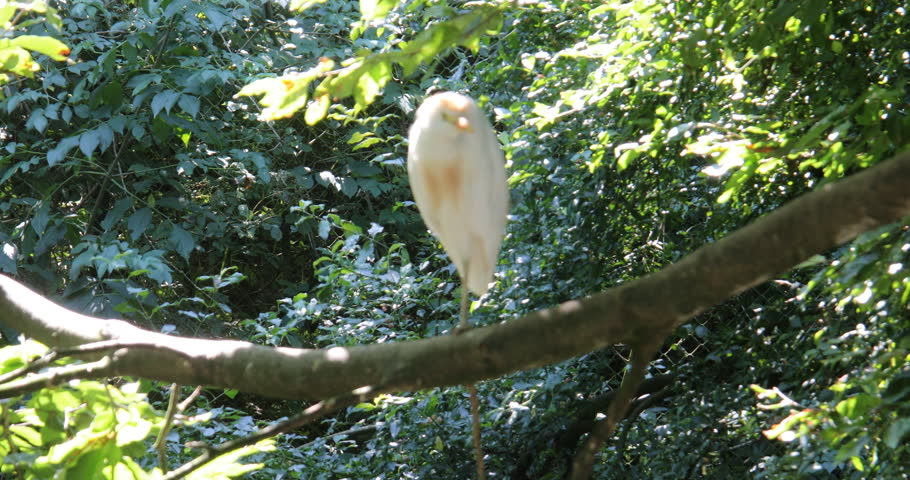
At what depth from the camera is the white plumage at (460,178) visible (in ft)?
4.26

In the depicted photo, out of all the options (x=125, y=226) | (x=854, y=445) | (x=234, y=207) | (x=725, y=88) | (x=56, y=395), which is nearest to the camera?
(x=854, y=445)

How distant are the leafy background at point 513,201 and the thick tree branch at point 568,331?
0.60ft

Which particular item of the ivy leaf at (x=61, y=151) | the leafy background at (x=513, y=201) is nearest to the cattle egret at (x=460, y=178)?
the leafy background at (x=513, y=201)

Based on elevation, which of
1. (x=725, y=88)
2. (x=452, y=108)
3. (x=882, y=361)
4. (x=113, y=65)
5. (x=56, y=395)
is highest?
(x=113, y=65)

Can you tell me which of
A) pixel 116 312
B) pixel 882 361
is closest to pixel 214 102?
pixel 116 312

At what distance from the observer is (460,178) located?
134 centimetres

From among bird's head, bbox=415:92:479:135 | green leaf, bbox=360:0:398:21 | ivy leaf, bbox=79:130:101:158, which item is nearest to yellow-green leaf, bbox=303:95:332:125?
green leaf, bbox=360:0:398:21

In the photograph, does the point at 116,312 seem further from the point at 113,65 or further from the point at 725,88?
the point at 725,88

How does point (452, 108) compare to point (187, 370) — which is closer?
point (187, 370)

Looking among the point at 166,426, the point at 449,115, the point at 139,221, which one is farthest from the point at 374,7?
the point at 139,221

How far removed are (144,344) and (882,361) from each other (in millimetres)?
906

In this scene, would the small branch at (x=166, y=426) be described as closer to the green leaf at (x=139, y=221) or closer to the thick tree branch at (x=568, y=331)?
the thick tree branch at (x=568, y=331)

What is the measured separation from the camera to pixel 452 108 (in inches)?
50.5

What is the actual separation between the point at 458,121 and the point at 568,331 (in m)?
0.55
